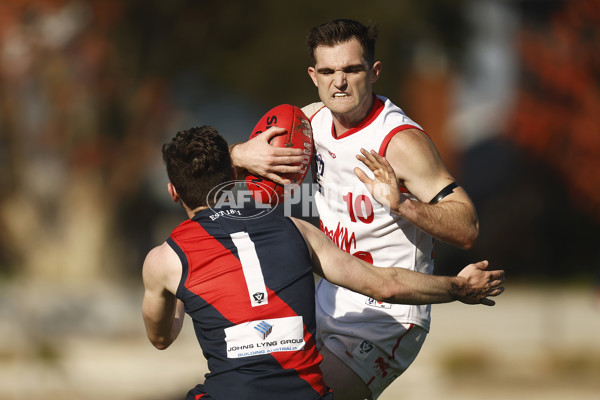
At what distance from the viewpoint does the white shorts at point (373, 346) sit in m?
5.29

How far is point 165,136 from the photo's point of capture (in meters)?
18.6

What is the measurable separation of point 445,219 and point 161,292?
156 centimetres

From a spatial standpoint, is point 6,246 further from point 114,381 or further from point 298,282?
point 298,282

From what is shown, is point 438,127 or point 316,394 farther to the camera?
point 438,127

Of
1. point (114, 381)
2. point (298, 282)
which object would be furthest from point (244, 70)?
point (298, 282)

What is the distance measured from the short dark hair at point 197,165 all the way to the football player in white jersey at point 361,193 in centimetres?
79

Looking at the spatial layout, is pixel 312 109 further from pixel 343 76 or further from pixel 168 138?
pixel 168 138

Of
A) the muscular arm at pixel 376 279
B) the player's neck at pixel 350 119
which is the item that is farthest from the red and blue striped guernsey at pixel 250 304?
the player's neck at pixel 350 119

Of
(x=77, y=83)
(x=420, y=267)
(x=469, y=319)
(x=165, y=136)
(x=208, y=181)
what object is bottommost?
(x=469, y=319)

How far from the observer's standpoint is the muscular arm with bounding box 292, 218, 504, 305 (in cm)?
419

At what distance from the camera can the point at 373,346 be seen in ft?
17.5

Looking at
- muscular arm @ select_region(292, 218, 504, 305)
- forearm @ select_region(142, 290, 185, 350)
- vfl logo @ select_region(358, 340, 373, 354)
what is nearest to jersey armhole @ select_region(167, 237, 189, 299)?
forearm @ select_region(142, 290, 185, 350)

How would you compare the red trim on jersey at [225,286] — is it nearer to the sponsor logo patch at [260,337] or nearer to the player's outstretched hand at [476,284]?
the sponsor logo patch at [260,337]

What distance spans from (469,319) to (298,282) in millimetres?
13352
